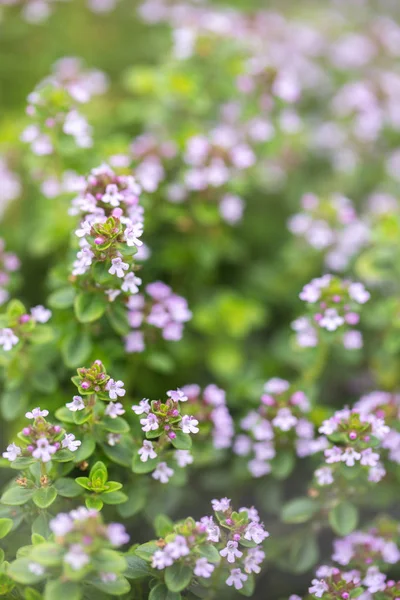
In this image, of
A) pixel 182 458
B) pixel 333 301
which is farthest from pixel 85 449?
pixel 333 301

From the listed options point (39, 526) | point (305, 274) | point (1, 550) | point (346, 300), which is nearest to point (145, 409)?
point (39, 526)

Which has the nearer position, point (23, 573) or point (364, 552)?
point (23, 573)

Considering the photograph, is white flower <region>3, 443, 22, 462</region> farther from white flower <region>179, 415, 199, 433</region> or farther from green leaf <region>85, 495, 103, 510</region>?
white flower <region>179, 415, 199, 433</region>

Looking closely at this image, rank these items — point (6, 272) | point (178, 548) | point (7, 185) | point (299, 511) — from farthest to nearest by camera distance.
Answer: point (7, 185) → point (6, 272) → point (299, 511) → point (178, 548)

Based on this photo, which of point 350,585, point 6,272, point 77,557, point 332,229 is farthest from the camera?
point 332,229

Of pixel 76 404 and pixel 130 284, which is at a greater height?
pixel 130 284

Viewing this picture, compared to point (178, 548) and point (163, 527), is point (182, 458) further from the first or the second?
point (178, 548)

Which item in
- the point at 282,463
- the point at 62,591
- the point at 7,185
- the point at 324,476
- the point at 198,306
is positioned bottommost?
the point at 62,591
